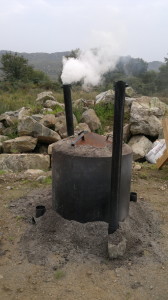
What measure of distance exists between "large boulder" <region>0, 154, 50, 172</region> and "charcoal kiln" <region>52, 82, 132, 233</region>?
3069mm

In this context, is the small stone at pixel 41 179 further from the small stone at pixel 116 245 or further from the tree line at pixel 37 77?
the tree line at pixel 37 77

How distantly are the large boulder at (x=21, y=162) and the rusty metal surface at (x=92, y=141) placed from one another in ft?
10.3

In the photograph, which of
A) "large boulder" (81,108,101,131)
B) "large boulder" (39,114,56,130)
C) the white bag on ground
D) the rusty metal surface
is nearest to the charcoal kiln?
the rusty metal surface

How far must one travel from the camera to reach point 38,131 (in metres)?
8.20

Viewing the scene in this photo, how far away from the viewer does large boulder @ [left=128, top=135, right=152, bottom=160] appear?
8.24 metres

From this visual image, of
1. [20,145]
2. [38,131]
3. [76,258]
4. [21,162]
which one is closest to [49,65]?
[38,131]

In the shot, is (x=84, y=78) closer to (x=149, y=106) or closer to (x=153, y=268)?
(x=153, y=268)

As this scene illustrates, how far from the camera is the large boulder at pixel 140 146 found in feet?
27.0

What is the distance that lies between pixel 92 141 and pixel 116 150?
728mm

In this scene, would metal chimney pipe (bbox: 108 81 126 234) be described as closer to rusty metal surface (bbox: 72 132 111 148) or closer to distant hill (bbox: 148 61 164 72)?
rusty metal surface (bbox: 72 132 111 148)

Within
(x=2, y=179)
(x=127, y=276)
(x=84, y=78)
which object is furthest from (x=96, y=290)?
(x=2, y=179)

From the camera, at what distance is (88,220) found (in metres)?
3.94

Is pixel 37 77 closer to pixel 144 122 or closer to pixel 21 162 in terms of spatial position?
pixel 144 122

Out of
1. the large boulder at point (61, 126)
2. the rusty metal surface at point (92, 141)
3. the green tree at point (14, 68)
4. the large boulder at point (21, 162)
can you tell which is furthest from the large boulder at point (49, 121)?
the green tree at point (14, 68)
